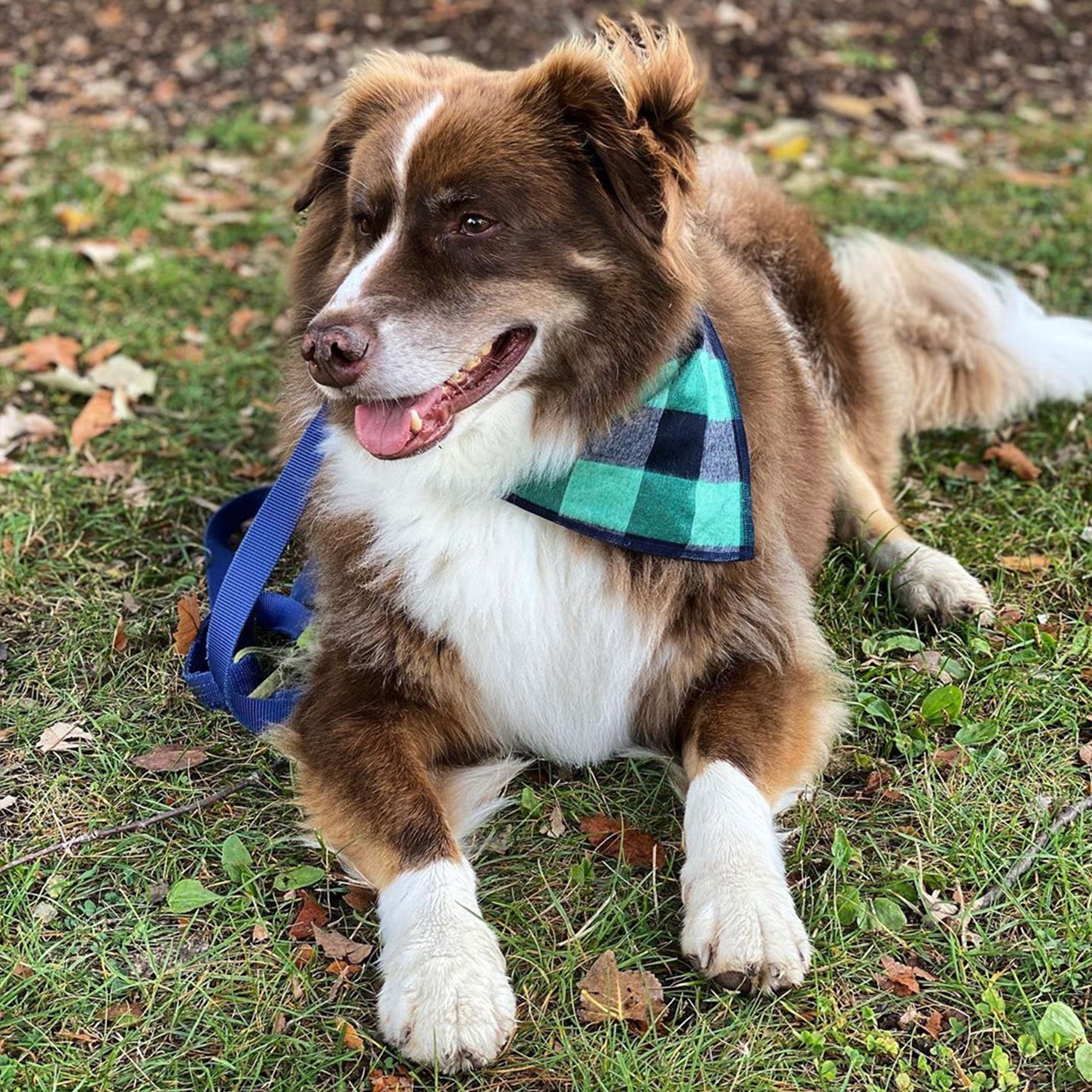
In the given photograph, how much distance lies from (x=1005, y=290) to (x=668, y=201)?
274cm

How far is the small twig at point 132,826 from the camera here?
3.02m

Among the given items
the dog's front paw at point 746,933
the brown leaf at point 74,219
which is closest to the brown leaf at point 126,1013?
the dog's front paw at point 746,933

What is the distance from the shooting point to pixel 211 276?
6.00m

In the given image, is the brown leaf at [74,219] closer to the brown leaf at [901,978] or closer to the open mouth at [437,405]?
the open mouth at [437,405]

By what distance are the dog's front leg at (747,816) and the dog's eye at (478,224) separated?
1.30 meters

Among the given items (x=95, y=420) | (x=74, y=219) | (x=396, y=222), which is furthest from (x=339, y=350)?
(x=74, y=219)

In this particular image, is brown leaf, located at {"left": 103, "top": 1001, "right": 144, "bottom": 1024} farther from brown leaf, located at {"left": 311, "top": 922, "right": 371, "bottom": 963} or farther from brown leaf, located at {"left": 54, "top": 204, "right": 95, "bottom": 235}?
brown leaf, located at {"left": 54, "top": 204, "right": 95, "bottom": 235}

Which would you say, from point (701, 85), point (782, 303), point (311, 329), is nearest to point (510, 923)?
point (311, 329)

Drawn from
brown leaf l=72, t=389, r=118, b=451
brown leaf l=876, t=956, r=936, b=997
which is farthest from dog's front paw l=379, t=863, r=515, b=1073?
brown leaf l=72, t=389, r=118, b=451

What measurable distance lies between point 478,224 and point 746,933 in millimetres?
1714

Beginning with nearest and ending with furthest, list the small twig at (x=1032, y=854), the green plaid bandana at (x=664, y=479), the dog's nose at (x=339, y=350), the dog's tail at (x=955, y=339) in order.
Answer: the dog's nose at (x=339, y=350) → the small twig at (x=1032, y=854) → the green plaid bandana at (x=664, y=479) → the dog's tail at (x=955, y=339)

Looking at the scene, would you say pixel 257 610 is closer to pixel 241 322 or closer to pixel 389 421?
pixel 389 421

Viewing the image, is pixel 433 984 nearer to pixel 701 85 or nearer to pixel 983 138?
pixel 701 85

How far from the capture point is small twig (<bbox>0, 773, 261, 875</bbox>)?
9.90 ft
